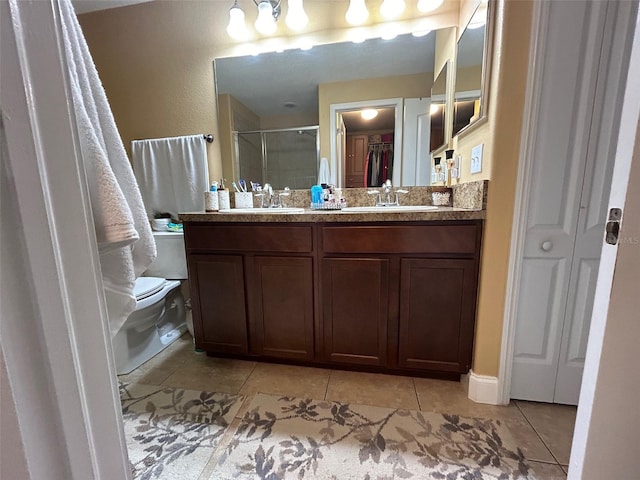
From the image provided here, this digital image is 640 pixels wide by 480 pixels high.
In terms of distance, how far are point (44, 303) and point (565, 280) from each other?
1623 mm

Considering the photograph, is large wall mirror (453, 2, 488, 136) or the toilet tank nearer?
large wall mirror (453, 2, 488, 136)

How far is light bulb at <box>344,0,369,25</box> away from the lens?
161 centimetres

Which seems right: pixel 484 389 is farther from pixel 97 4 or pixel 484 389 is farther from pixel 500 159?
pixel 97 4

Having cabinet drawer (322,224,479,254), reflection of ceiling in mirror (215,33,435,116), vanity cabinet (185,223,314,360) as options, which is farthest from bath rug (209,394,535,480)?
reflection of ceiling in mirror (215,33,435,116)

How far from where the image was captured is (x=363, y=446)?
3.50 ft

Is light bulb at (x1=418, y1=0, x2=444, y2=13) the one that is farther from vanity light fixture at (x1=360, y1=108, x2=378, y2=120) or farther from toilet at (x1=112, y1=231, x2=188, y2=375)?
toilet at (x1=112, y1=231, x2=188, y2=375)

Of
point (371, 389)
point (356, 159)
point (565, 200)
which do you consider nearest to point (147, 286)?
point (371, 389)

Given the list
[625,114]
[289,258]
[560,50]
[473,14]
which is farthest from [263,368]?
[473,14]

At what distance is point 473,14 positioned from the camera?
136 centimetres

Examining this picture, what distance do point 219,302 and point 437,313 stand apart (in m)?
1.16

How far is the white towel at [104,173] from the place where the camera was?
1.85ft

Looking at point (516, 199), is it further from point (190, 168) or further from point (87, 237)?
point (190, 168)

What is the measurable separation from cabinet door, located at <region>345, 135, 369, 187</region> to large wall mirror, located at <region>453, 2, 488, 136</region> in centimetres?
53

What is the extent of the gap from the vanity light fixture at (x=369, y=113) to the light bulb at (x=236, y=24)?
929mm
